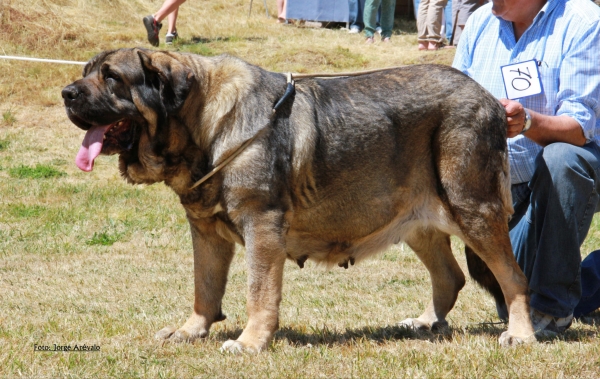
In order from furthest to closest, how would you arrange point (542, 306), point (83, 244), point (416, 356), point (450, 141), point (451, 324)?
1. point (83, 244)
2. point (451, 324)
3. point (542, 306)
4. point (450, 141)
5. point (416, 356)

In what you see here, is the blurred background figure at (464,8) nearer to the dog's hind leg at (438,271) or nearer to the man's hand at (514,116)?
the dog's hind leg at (438,271)

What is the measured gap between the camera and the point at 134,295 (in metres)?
5.51

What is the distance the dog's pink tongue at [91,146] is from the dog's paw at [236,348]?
3.81 feet

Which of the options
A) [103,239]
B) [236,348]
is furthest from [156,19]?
[236,348]

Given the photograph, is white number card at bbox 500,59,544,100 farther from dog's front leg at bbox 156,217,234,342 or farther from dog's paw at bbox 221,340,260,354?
dog's paw at bbox 221,340,260,354

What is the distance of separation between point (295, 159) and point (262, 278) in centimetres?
65

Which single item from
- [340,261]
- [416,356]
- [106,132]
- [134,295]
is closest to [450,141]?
[340,261]

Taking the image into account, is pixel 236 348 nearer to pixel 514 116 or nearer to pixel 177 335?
pixel 177 335

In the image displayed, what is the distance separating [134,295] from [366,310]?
1.68m

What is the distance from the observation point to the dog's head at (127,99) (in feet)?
12.4

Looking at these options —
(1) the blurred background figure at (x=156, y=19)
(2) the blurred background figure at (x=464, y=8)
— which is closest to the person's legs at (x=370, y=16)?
(2) the blurred background figure at (x=464, y=8)

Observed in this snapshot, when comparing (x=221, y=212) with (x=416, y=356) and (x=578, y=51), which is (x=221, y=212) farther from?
(x=578, y=51)

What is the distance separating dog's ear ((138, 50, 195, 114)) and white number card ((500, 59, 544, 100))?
1.94m

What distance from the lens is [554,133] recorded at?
441 cm
